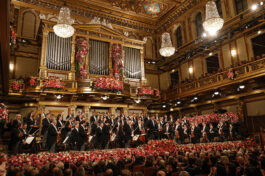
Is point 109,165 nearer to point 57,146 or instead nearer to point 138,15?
point 57,146

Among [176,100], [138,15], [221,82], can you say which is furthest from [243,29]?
[138,15]

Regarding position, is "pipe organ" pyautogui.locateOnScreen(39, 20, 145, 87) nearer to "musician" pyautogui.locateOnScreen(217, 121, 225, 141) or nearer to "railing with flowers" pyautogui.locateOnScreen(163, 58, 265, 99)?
"railing with flowers" pyautogui.locateOnScreen(163, 58, 265, 99)

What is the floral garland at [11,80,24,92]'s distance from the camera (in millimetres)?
13297

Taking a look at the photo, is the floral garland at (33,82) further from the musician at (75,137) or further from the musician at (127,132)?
the musician at (127,132)

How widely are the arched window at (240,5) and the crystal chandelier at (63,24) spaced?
12089 mm

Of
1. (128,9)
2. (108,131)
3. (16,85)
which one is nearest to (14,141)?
(108,131)

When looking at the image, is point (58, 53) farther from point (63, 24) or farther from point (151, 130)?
point (151, 130)

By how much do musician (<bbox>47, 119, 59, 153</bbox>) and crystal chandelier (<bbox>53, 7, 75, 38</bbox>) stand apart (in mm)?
4096

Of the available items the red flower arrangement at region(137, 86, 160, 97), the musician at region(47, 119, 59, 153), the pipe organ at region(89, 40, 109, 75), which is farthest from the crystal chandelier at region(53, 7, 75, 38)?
the red flower arrangement at region(137, 86, 160, 97)

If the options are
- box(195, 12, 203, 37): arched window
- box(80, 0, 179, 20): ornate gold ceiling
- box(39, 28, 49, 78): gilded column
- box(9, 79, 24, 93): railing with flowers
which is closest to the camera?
box(9, 79, 24, 93): railing with flowers

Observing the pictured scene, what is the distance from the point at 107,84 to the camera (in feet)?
47.7

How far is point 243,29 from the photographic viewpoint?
1430 centimetres

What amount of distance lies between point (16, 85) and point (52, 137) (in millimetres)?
6082

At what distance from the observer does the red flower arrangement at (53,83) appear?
527 inches
